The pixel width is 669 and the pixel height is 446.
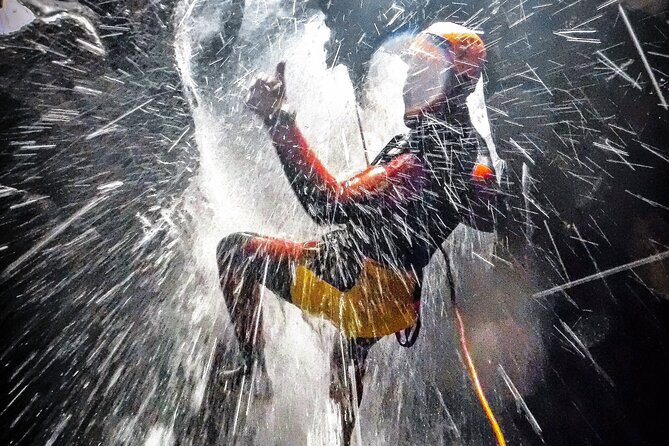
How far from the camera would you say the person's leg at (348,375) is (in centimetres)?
272

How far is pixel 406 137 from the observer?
2.08m


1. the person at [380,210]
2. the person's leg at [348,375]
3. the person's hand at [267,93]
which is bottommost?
the person's leg at [348,375]

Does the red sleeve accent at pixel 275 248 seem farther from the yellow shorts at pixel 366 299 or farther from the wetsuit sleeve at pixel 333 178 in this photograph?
the wetsuit sleeve at pixel 333 178

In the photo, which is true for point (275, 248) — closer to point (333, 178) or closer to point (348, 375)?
point (333, 178)

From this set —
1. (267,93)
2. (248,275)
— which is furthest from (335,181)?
(248,275)

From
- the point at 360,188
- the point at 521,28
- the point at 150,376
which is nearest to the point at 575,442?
the point at 360,188

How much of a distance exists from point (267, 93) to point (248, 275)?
118 centimetres

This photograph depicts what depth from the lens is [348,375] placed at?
114 inches

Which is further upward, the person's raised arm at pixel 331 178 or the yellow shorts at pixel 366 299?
the person's raised arm at pixel 331 178

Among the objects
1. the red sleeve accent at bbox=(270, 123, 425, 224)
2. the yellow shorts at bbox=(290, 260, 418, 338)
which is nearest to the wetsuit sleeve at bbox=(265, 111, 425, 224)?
the red sleeve accent at bbox=(270, 123, 425, 224)

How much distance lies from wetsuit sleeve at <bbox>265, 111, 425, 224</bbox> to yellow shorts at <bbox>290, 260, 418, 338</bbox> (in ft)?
1.78

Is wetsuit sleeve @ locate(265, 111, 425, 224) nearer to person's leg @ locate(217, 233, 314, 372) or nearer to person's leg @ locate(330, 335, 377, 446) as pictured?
person's leg @ locate(217, 233, 314, 372)

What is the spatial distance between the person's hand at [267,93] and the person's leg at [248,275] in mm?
873

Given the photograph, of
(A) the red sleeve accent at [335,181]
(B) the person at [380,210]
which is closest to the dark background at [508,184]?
(B) the person at [380,210]
